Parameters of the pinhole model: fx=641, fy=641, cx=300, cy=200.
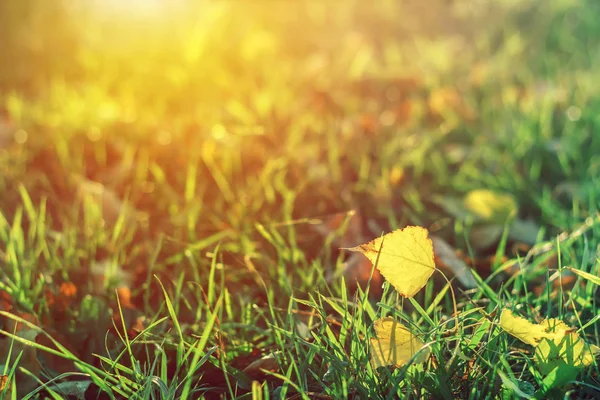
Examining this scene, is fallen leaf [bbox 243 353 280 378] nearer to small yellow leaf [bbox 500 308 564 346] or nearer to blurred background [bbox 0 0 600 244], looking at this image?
small yellow leaf [bbox 500 308 564 346]

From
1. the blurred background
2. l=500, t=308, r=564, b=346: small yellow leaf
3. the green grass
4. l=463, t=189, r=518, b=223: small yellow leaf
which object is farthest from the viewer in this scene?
the blurred background

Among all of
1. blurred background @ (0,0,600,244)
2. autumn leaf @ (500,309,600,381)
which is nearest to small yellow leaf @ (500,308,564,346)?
autumn leaf @ (500,309,600,381)

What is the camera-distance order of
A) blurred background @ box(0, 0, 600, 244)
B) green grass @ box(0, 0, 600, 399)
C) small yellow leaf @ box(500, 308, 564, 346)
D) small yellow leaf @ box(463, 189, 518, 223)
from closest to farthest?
small yellow leaf @ box(500, 308, 564, 346) < green grass @ box(0, 0, 600, 399) < small yellow leaf @ box(463, 189, 518, 223) < blurred background @ box(0, 0, 600, 244)

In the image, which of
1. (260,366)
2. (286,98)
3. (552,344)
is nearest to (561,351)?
(552,344)

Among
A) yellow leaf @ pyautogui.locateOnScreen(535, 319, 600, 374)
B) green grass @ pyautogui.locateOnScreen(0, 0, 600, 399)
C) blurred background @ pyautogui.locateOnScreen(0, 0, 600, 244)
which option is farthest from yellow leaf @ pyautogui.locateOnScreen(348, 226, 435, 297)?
blurred background @ pyautogui.locateOnScreen(0, 0, 600, 244)

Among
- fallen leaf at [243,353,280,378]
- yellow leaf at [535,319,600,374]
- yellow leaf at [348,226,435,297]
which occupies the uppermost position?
yellow leaf at [348,226,435,297]

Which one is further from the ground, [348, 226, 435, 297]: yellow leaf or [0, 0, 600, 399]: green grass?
[348, 226, 435, 297]: yellow leaf

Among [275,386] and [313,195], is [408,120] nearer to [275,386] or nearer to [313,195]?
[313,195]

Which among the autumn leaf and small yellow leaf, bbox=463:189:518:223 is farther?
small yellow leaf, bbox=463:189:518:223
